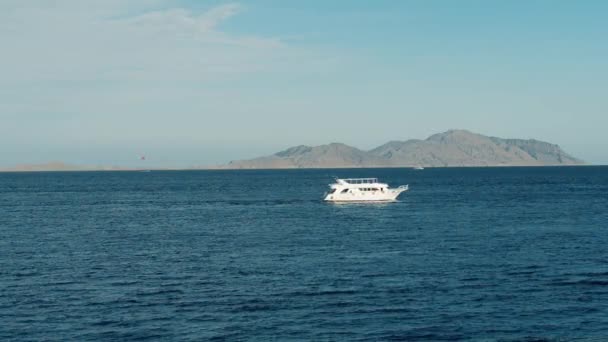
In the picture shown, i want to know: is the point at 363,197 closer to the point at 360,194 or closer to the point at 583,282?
the point at 360,194

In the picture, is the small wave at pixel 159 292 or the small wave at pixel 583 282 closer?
the small wave at pixel 159 292

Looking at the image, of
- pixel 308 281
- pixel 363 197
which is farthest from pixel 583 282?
pixel 363 197

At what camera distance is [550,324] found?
134ft

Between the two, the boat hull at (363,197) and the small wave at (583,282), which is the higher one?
the boat hull at (363,197)

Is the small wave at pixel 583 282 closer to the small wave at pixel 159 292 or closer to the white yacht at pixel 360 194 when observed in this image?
the small wave at pixel 159 292

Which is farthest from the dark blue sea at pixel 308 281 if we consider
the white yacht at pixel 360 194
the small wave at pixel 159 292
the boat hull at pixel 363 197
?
the white yacht at pixel 360 194

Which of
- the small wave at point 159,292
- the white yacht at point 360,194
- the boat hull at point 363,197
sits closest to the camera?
the small wave at point 159,292

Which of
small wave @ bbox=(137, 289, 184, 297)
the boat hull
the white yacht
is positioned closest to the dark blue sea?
small wave @ bbox=(137, 289, 184, 297)

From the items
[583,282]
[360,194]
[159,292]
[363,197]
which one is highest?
[360,194]

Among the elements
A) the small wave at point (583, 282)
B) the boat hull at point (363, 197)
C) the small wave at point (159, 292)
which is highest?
the boat hull at point (363, 197)

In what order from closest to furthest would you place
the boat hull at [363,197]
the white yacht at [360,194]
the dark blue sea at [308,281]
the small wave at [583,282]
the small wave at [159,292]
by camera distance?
the dark blue sea at [308,281] → the small wave at [159,292] → the small wave at [583,282] → the boat hull at [363,197] → the white yacht at [360,194]

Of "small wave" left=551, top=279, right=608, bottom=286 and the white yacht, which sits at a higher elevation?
the white yacht

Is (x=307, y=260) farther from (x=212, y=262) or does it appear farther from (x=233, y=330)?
(x=233, y=330)

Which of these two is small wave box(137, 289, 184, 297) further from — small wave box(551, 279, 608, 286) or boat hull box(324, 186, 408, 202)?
boat hull box(324, 186, 408, 202)
